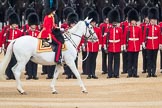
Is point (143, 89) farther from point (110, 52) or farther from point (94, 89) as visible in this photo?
point (110, 52)

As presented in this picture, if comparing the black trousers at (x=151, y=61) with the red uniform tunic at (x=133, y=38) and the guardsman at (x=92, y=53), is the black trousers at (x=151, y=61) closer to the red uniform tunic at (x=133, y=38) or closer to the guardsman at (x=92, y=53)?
the red uniform tunic at (x=133, y=38)

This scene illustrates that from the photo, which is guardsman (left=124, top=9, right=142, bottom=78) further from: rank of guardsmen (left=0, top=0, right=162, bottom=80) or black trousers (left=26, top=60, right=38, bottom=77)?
black trousers (left=26, top=60, right=38, bottom=77)

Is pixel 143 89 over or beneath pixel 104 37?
beneath

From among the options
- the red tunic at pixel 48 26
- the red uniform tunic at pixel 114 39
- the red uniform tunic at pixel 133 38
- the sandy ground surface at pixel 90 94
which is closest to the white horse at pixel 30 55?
the red tunic at pixel 48 26

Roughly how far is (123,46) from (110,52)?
13.5 inches

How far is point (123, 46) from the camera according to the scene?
19.0m

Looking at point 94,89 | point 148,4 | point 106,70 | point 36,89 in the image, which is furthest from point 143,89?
point 148,4

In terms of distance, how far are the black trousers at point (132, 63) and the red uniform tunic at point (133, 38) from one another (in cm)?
23

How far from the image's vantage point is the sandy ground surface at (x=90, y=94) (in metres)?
14.3

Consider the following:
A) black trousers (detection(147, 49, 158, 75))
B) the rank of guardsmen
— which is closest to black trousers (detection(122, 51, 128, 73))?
the rank of guardsmen

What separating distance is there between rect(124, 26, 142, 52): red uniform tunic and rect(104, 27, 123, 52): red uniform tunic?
0.67ft

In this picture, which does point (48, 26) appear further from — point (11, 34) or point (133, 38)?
point (133, 38)

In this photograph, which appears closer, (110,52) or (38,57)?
(38,57)

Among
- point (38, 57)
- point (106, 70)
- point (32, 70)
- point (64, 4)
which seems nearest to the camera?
point (38, 57)
